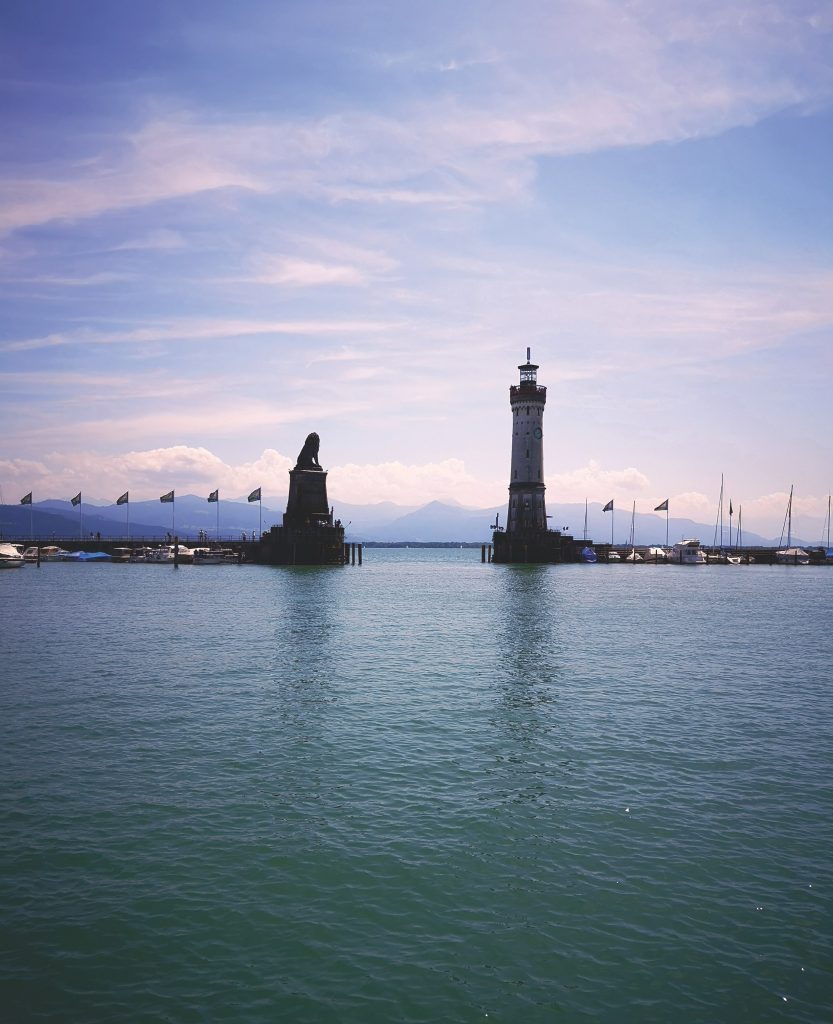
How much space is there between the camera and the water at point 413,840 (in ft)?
33.3

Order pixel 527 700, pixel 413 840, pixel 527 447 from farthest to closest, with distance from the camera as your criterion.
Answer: pixel 527 447, pixel 527 700, pixel 413 840

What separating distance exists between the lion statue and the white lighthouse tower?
3324cm

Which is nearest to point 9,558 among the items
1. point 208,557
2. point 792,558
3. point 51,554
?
point 51,554

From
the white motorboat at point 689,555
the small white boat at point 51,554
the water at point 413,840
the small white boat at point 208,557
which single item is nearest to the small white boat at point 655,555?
the white motorboat at point 689,555

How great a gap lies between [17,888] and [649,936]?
429 inches

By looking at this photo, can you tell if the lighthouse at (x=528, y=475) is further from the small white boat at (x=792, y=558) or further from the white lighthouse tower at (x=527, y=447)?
the small white boat at (x=792, y=558)

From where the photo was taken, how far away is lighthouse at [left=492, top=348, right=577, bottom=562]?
117938 millimetres

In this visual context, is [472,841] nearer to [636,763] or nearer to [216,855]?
[216,855]

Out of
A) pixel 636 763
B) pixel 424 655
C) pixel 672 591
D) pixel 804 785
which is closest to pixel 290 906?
pixel 636 763

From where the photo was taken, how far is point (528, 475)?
11850 cm

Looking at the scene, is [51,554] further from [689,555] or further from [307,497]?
[689,555]

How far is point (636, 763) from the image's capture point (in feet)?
63.8

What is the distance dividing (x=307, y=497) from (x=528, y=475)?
3691cm

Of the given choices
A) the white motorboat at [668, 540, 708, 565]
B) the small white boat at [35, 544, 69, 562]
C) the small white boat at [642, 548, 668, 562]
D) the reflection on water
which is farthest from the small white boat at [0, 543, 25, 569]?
the white motorboat at [668, 540, 708, 565]
